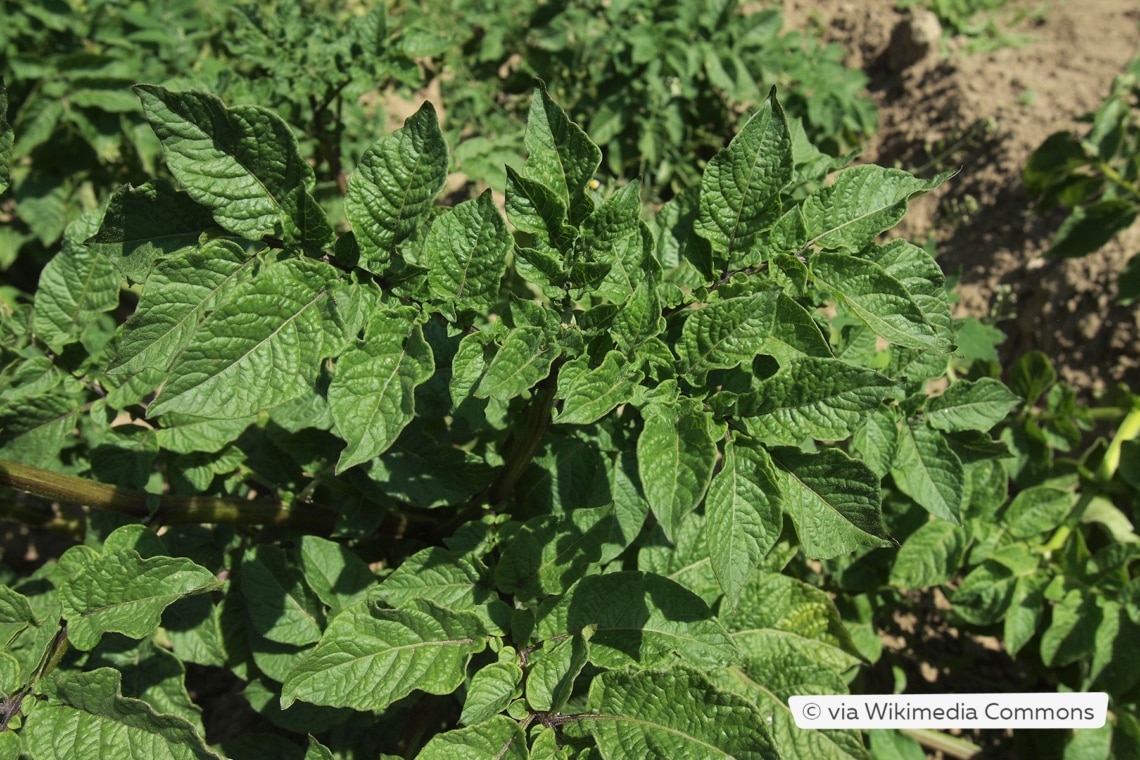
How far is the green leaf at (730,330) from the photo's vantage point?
4.33 ft

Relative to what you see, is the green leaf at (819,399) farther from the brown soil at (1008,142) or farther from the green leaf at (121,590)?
the brown soil at (1008,142)

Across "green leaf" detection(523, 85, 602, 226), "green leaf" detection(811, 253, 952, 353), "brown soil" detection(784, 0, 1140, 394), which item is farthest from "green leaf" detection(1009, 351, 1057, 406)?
"green leaf" detection(523, 85, 602, 226)

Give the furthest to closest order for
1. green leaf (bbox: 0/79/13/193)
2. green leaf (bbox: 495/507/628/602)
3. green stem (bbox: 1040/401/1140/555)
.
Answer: green stem (bbox: 1040/401/1140/555)
green leaf (bbox: 495/507/628/602)
green leaf (bbox: 0/79/13/193)

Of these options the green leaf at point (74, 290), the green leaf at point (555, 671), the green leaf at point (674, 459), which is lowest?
the green leaf at point (555, 671)

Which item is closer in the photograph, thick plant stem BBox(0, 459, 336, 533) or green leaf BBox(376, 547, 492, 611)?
thick plant stem BBox(0, 459, 336, 533)

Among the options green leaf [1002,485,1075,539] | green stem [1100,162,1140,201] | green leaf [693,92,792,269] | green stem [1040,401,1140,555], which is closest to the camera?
green leaf [693,92,792,269]

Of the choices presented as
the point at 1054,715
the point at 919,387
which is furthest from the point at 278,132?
the point at 1054,715

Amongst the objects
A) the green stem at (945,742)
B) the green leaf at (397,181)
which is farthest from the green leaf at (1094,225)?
the green leaf at (397,181)

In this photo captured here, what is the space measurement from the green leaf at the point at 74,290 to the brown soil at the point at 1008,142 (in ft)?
8.28

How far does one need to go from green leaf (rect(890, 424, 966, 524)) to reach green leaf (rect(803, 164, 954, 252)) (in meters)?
0.56

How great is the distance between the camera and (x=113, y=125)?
3389mm

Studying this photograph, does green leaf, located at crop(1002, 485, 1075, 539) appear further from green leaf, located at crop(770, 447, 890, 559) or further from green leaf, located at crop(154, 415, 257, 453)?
green leaf, located at crop(154, 415, 257, 453)

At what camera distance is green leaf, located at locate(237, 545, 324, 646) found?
183 centimetres

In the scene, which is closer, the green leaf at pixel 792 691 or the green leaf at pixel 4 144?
the green leaf at pixel 4 144
